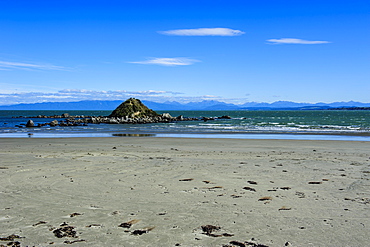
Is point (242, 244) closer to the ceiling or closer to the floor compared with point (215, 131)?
closer to the ceiling

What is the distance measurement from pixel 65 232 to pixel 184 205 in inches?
99.7

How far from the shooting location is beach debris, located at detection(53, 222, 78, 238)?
18.0 feet

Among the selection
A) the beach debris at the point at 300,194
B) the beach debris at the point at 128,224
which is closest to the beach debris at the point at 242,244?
the beach debris at the point at 128,224

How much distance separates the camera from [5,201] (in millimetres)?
7418

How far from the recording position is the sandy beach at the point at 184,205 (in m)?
5.45

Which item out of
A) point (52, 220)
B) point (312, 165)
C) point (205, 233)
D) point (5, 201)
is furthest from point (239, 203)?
point (312, 165)

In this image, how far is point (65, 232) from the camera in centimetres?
562

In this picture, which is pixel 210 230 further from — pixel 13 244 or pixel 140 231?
pixel 13 244

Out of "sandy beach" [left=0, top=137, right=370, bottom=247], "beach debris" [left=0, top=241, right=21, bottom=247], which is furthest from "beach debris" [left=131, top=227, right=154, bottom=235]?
"beach debris" [left=0, top=241, right=21, bottom=247]

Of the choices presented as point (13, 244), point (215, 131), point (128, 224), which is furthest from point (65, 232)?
point (215, 131)

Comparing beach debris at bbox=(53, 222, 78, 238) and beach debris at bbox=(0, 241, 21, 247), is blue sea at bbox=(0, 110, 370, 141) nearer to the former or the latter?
beach debris at bbox=(53, 222, 78, 238)

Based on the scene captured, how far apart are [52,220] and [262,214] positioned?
4.01 m

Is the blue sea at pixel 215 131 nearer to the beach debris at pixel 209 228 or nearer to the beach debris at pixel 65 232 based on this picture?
the beach debris at pixel 209 228

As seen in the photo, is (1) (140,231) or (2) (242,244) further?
(1) (140,231)
